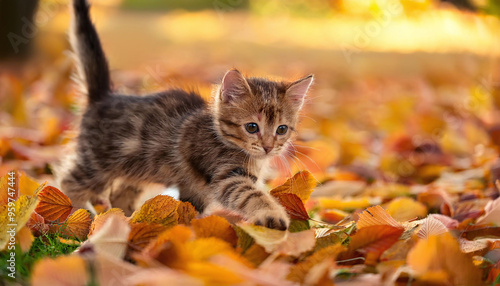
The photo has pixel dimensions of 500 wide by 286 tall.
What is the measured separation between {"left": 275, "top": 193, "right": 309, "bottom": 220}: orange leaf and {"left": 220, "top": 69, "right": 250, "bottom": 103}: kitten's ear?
22.5 inches

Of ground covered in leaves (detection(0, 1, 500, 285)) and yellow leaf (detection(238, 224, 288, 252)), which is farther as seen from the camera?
yellow leaf (detection(238, 224, 288, 252))

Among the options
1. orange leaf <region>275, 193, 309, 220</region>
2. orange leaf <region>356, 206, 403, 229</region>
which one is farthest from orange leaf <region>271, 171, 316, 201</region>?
orange leaf <region>356, 206, 403, 229</region>

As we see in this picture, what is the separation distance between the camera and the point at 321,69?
754 centimetres

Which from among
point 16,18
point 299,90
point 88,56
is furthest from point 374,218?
point 16,18

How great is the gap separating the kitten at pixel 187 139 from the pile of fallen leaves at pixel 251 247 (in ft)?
0.92

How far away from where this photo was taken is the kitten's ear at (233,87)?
2021 millimetres

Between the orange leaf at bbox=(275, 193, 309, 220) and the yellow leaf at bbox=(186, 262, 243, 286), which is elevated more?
Answer: the yellow leaf at bbox=(186, 262, 243, 286)

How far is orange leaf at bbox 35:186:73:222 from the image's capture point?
1665 millimetres

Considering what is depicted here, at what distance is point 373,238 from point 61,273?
820 millimetres

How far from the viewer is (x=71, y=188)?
2.25 meters

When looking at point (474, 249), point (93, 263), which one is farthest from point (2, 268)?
point (474, 249)

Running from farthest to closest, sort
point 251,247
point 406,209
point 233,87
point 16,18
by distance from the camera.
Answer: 1. point 16,18
2. point 233,87
3. point 406,209
4. point 251,247

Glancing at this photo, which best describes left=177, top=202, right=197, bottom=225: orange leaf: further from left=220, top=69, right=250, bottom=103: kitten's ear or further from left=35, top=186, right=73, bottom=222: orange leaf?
left=220, top=69, right=250, bottom=103: kitten's ear

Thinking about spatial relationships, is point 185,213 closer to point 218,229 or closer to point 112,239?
point 218,229
